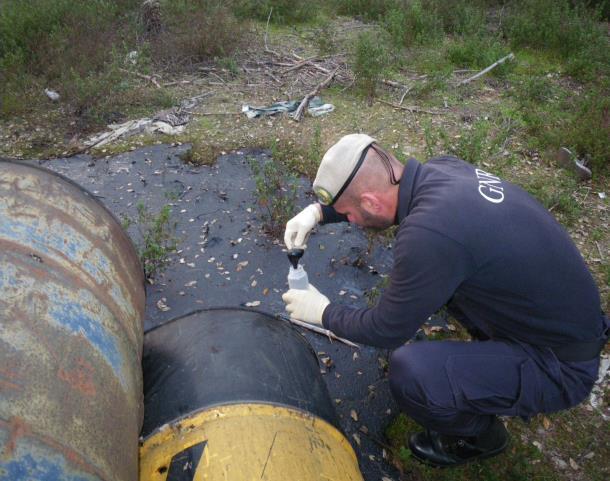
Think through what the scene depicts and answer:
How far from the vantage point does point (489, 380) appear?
2039 millimetres

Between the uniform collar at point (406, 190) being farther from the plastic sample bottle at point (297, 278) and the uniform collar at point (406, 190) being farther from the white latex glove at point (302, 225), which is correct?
the white latex glove at point (302, 225)

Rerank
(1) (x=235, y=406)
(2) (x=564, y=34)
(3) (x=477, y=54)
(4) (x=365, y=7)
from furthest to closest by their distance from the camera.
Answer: (4) (x=365, y=7)
(2) (x=564, y=34)
(3) (x=477, y=54)
(1) (x=235, y=406)

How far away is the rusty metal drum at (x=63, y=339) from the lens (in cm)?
125

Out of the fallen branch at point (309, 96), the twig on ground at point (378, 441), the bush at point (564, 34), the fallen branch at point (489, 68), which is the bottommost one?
the twig on ground at point (378, 441)

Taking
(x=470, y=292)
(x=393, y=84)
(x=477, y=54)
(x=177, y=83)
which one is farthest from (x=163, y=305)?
(x=477, y=54)

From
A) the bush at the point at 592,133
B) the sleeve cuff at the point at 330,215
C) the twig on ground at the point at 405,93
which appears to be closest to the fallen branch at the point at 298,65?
the twig on ground at the point at 405,93

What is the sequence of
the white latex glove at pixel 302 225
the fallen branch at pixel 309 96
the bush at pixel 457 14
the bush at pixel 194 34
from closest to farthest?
→ the white latex glove at pixel 302 225
the fallen branch at pixel 309 96
the bush at pixel 194 34
the bush at pixel 457 14

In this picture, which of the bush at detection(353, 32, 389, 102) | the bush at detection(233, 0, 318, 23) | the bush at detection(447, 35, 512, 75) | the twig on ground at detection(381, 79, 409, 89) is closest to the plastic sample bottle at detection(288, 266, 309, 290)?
the bush at detection(353, 32, 389, 102)

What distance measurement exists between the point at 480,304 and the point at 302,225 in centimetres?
109

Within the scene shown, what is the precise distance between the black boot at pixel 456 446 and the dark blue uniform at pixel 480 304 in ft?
0.45

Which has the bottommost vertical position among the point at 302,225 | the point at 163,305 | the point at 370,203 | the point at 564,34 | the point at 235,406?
the point at 163,305

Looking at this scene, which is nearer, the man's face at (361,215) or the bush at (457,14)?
the man's face at (361,215)

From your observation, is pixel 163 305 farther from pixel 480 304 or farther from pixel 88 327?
pixel 480 304

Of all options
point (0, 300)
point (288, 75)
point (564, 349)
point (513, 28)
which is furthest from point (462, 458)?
point (513, 28)
